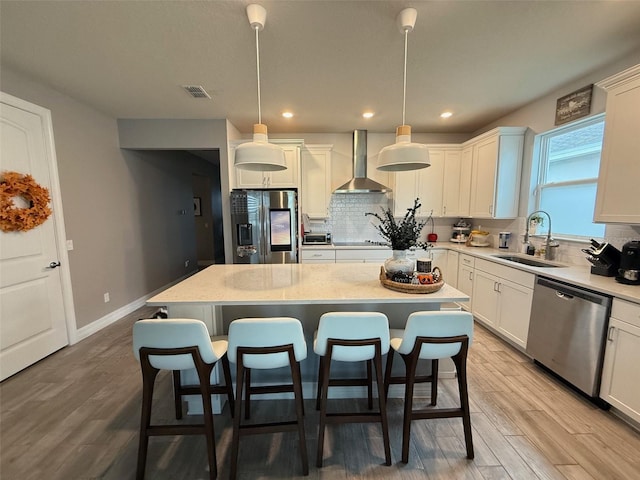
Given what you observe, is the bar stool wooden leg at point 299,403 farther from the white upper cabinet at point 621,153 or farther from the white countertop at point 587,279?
the white upper cabinet at point 621,153

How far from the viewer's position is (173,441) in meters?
1.69

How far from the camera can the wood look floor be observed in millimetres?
1489

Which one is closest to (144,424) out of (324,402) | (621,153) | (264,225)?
(324,402)

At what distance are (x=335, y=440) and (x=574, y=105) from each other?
12.3ft

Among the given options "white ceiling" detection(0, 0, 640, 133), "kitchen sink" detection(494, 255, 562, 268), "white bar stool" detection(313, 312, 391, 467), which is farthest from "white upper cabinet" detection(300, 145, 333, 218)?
"white bar stool" detection(313, 312, 391, 467)

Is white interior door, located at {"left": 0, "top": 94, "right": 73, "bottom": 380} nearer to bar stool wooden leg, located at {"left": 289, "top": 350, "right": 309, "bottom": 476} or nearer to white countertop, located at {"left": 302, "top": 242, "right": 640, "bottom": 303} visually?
bar stool wooden leg, located at {"left": 289, "top": 350, "right": 309, "bottom": 476}

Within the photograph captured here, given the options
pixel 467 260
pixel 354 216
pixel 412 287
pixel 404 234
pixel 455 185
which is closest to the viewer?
pixel 412 287

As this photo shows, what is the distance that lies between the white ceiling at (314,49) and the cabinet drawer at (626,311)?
1.88 m

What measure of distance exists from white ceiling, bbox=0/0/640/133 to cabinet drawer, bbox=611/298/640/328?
188cm

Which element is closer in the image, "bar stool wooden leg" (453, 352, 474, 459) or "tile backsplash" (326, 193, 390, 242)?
"bar stool wooden leg" (453, 352, 474, 459)

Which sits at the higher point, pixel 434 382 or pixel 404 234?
pixel 404 234

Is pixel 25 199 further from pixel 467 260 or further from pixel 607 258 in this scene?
pixel 607 258

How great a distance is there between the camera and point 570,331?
2.08m

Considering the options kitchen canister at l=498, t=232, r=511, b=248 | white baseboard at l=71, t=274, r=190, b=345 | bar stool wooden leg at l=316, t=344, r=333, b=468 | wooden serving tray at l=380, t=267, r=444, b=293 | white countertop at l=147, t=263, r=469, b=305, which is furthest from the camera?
kitchen canister at l=498, t=232, r=511, b=248
